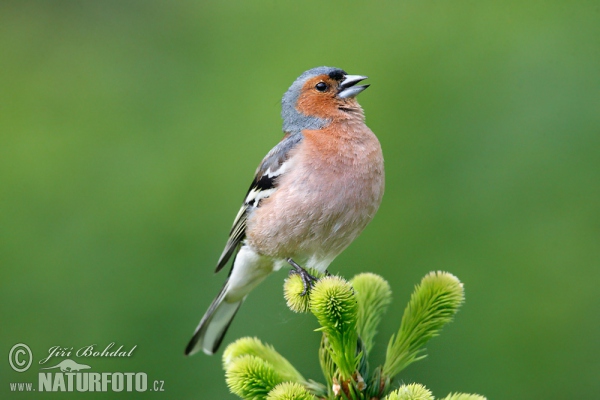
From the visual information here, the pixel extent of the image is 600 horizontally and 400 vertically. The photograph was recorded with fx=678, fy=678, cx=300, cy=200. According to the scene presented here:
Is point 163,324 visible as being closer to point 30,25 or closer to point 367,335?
point 367,335

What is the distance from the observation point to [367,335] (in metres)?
2.29

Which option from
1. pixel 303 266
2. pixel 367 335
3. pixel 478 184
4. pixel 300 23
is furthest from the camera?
pixel 300 23

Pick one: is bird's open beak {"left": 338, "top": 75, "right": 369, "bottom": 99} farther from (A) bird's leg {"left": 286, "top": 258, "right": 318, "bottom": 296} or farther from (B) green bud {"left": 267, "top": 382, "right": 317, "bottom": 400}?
(B) green bud {"left": 267, "top": 382, "right": 317, "bottom": 400}

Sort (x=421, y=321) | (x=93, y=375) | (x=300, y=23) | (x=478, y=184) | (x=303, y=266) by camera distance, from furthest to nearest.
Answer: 1. (x=300, y=23)
2. (x=478, y=184)
3. (x=303, y=266)
4. (x=93, y=375)
5. (x=421, y=321)

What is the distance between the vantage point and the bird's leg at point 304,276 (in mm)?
2497

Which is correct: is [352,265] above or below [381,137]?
below

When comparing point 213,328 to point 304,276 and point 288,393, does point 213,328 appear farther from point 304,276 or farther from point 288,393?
point 288,393

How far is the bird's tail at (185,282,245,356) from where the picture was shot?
317cm

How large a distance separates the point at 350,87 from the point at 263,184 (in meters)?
0.65

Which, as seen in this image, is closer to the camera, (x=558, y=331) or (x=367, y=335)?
(x=367, y=335)

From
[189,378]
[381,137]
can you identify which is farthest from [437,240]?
[189,378]

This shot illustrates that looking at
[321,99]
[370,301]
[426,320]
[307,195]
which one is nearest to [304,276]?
[307,195]

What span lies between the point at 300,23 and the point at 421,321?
132 inches

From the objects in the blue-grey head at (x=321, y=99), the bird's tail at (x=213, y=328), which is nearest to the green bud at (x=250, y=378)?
the bird's tail at (x=213, y=328)
